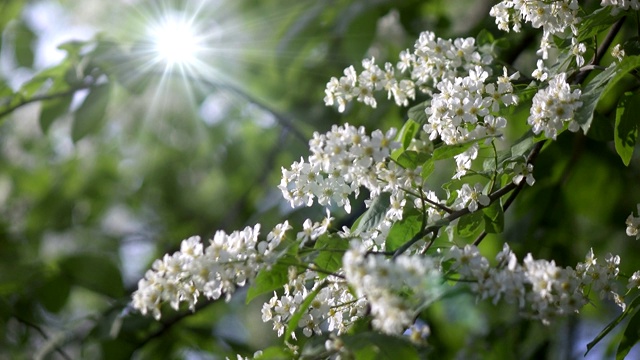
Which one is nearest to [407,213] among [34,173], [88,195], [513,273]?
[513,273]

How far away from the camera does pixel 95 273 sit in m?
2.76

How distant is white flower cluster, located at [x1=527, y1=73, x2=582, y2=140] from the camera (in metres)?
1.27

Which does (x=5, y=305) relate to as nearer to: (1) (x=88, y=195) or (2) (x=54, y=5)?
(1) (x=88, y=195)

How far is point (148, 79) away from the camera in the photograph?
9.15ft

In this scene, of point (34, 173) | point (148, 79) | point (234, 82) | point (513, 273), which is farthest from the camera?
point (34, 173)

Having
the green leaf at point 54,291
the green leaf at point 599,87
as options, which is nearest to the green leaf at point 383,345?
the green leaf at point 599,87

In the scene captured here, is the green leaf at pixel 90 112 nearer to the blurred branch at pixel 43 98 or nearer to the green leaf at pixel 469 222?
the blurred branch at pixel 43 98

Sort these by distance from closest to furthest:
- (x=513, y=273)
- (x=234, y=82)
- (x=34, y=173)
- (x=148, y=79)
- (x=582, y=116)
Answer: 1. (x=513, y=273)
2. (x=582, y=116)
3. (x=148, y=79)
4. (x=234, y=82)
5. (x=34, y=173)

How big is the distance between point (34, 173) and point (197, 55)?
1779mm

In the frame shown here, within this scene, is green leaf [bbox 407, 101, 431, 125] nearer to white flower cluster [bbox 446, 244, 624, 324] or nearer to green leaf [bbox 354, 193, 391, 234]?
green leaf [bbox 354, 193, 391, 234]

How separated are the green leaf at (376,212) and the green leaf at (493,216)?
23cm

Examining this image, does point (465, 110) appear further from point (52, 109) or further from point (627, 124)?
point (52, 109)

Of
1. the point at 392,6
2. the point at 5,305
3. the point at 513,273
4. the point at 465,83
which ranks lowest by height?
the point at 513,273

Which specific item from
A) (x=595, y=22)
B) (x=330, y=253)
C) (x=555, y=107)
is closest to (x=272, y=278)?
(x=330, y=253)
